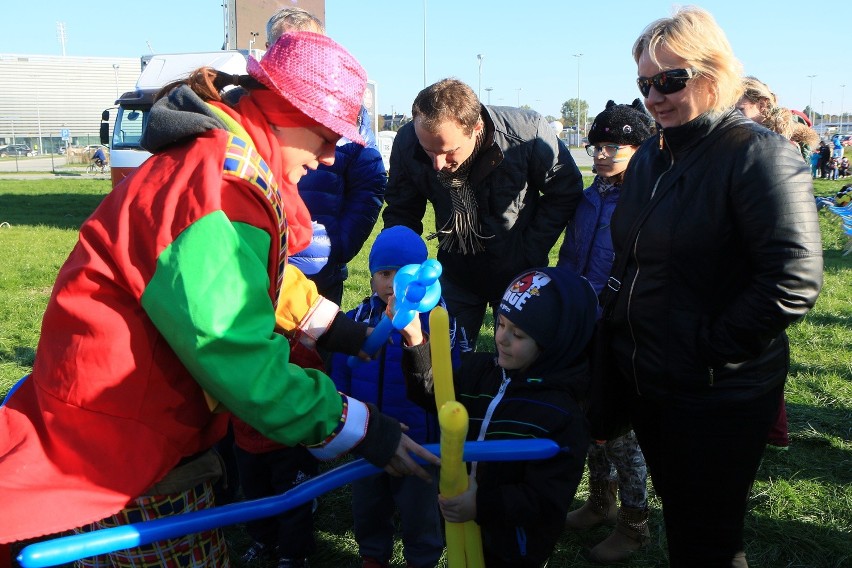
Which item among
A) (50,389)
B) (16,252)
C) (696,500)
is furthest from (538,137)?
(16,252)

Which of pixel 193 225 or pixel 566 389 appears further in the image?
pixel 566 389

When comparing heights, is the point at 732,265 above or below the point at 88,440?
above

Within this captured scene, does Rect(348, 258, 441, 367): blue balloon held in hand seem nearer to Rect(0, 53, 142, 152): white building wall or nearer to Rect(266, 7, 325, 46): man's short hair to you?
Rect(266, 7, 325, 46): man's short hair

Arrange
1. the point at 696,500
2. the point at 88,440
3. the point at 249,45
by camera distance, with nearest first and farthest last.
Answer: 1. the point at 88,440
2. the point at 696,500
3. the point at 249,45

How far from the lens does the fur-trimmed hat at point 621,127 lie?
3.22 m

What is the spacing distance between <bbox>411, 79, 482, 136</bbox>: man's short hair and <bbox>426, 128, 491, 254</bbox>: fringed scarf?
0.73 ft

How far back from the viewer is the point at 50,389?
1.60 metres

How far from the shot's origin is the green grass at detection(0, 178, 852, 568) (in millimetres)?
3209

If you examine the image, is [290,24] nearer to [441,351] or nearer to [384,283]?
[384,283]

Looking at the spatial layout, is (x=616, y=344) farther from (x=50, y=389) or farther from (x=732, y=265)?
(x=50, y=389)

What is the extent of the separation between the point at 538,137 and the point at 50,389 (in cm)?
237

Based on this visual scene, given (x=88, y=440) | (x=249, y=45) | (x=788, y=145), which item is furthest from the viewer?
(x=249, y=45)

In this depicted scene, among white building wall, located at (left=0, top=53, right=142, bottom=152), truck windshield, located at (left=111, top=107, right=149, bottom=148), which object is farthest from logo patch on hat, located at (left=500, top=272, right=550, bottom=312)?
white building wall, located at (left=0, top=53, right=142, bottom=152)

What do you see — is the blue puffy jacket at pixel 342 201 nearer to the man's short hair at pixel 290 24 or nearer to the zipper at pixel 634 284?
the man's short hair at pixel 290 24
